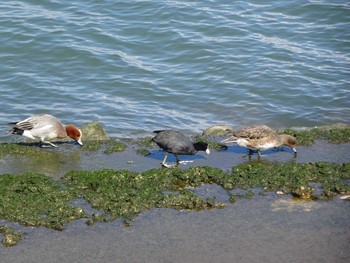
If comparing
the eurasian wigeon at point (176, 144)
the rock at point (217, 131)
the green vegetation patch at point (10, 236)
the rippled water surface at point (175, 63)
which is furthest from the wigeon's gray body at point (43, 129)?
the green vegetation patch at point (10, 236)

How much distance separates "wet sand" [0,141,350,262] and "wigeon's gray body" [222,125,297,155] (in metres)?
1.89

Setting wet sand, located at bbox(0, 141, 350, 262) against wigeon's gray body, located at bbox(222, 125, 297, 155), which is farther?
wigeon's gray body, located at bbox(222, 125, 297, 155)

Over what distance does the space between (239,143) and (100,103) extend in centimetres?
559

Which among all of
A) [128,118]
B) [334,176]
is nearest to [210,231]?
[334,176]

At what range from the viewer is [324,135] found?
43.6ft

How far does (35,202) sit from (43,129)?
11.0 feet

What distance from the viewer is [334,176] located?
10867 millimetres

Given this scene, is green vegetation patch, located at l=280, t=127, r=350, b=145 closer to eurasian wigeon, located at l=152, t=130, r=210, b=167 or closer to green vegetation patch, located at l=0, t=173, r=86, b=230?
eurasian wigeon, located at l=152, t=130, r=210, b=167

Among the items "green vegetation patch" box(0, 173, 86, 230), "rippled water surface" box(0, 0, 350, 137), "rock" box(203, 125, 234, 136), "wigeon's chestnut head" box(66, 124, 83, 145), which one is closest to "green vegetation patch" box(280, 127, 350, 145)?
"rock" box(203, 125, 234, 136)

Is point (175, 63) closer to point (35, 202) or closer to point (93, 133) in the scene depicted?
point (93, 133)

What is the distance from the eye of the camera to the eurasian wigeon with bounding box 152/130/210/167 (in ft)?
38.8

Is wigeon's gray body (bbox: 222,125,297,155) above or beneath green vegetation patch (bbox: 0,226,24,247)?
above

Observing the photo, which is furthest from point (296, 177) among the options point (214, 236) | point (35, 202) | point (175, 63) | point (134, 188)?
point (175, 63)

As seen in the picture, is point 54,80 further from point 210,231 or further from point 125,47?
point 210,231
